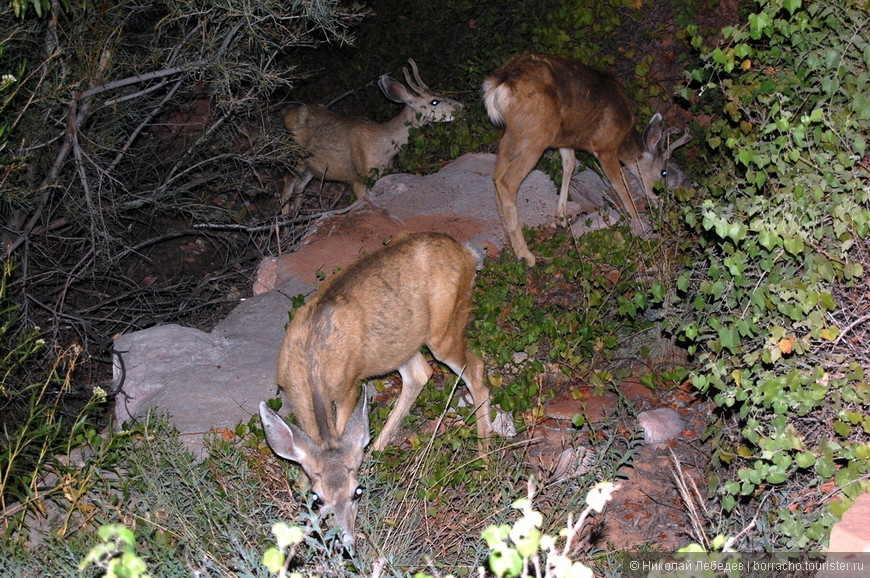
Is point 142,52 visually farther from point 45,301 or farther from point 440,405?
point 440,405

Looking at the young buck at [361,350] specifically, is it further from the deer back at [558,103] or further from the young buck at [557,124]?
the deer back at [558,103]

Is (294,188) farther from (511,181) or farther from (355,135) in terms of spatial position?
(511,181)

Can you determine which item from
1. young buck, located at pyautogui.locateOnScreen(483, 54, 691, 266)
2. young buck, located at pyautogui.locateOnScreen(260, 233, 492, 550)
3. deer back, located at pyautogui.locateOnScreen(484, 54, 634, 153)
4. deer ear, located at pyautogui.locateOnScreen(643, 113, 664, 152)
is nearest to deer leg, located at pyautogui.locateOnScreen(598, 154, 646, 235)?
young buck, located at pyautogui.locateOnScreen(483, 54, 691, 266)

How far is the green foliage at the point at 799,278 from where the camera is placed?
420 centimetres

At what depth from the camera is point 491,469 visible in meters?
5.92

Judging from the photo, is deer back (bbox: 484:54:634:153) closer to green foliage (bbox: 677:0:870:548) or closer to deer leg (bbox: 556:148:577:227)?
deer leg (bbox: 556:148:577:227)

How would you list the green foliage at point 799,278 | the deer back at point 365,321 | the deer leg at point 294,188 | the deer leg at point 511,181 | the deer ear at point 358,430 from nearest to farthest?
1. the green foliage at point 799,278
2. the deer ear at point 358,430
3. the deer back at point 365,321
4. the deer leg at point 511,181
5. the deer leg at point 294,188

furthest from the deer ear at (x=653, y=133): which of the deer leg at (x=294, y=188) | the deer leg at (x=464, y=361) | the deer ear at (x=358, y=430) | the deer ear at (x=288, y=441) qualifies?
the deer ear at (x=288, y=441)

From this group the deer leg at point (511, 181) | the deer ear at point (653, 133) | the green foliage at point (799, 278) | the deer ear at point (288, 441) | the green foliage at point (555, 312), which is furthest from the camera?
the deer ear at point (653, 133)

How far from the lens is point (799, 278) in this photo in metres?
4.56

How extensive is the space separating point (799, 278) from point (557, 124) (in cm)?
525

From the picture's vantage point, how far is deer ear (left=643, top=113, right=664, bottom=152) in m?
10.7

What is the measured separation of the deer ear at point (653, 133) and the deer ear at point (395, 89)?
125 inches

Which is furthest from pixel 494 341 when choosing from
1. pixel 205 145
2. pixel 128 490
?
pixel 205 145
